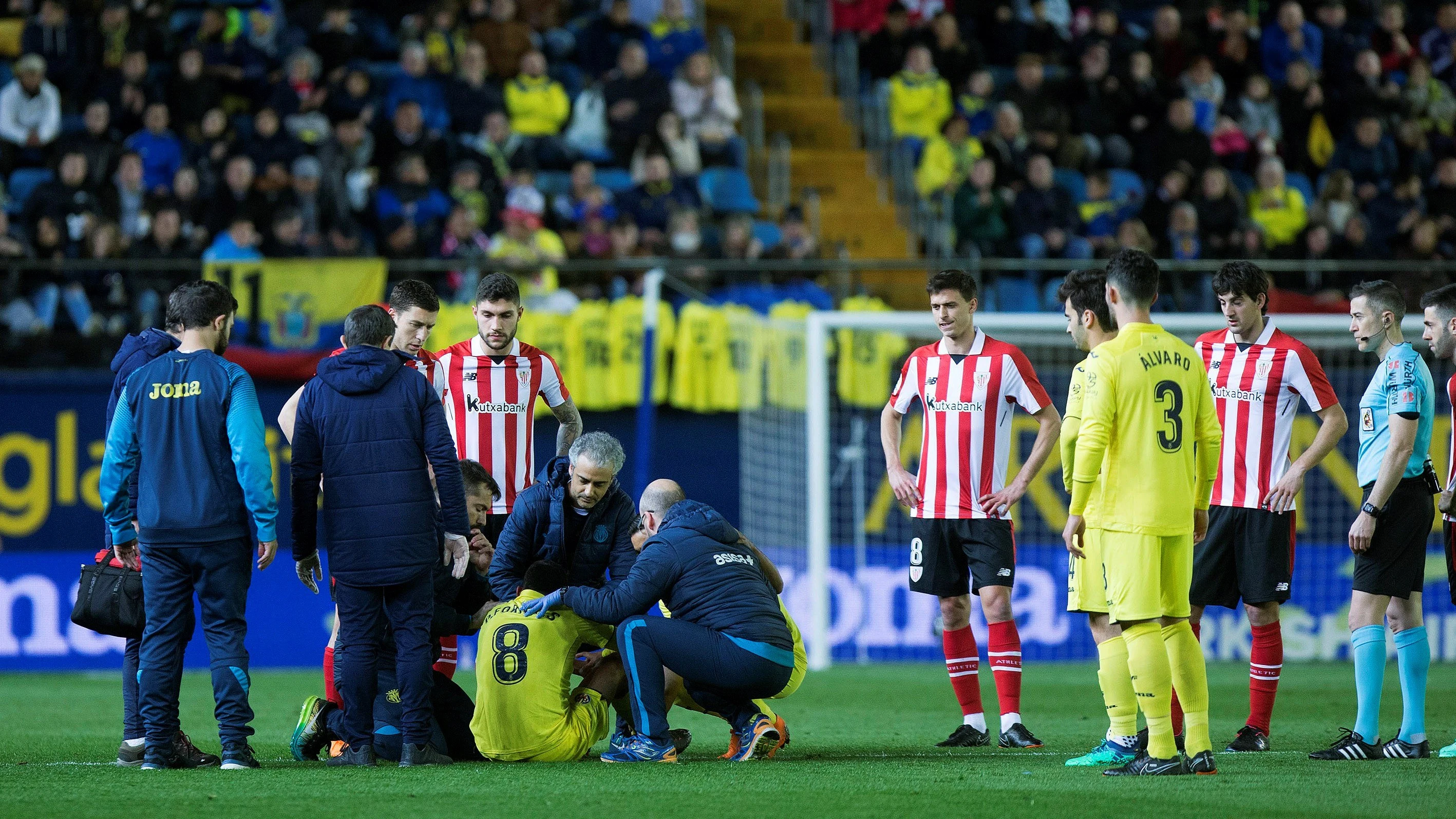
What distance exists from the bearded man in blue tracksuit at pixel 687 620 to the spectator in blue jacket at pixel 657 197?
8.35 meters

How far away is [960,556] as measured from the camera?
25.2ft

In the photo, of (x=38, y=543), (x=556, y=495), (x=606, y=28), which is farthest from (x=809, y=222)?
(x=556, y=495)

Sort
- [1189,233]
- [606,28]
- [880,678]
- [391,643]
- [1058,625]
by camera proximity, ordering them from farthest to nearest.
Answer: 1. [606,28]
2. [1189,233]
3. [1058,625]
4. [880,678]
5. [391,643]

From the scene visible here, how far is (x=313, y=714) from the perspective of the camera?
673 cm

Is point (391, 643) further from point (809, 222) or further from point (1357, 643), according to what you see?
point (809, 222)

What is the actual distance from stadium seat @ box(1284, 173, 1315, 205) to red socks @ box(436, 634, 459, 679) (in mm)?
11634

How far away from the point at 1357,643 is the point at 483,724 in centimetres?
369

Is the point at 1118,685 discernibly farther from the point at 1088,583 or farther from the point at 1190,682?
the point at 1088,583

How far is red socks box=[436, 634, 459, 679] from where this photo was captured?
728cm

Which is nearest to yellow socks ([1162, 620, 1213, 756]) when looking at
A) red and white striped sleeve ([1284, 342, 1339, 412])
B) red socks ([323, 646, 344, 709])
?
red and white striped sleeve ([1284, 342, 1339, 412])

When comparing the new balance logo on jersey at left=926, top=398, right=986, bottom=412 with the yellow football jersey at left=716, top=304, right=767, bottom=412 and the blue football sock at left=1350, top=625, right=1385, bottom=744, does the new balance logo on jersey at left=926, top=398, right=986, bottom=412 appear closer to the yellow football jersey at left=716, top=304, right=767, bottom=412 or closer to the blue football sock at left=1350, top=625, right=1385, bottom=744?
the blue football sock at left=1350, top=625, right=1385, bottom=744

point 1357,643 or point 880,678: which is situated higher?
point 1357,643

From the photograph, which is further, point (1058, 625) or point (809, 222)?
point (809, 222)

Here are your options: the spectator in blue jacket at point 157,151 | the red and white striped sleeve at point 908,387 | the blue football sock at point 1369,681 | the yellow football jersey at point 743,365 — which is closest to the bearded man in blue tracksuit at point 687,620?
the red and white striped sleeve at point 908,387
